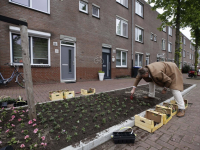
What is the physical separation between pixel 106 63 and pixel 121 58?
7.92 ft

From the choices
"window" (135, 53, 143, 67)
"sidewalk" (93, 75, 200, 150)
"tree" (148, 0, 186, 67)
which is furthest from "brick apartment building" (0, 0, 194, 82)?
"sidewalk" (93, 75, 200, 150)

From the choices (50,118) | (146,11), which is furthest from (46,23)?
(146,11)

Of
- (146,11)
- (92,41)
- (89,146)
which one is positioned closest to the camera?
(89,146)

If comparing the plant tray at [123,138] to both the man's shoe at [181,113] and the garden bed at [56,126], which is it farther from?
the man's shoe at [181,113]

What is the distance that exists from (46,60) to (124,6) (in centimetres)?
1028

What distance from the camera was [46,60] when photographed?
314 inches

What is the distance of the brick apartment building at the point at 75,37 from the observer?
22.4 ft

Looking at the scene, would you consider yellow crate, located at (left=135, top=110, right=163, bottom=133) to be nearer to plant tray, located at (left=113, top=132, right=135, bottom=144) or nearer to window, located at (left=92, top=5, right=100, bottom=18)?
plant tray, located at (left=113, top=132, right=135, bottom=144)

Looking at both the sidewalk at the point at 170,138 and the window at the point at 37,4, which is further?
the window at the point at 37,4

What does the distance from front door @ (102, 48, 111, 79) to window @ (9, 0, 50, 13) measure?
17.8 ft

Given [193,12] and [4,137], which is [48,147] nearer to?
[4,137]

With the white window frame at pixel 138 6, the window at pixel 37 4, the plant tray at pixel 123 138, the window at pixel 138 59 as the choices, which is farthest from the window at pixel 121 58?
the plant tray at pixel 123 138

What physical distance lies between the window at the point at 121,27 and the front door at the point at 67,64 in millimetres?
6272

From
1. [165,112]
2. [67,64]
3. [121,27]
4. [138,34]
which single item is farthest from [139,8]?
[165,112]
